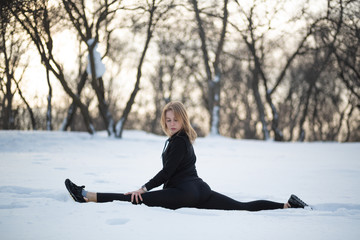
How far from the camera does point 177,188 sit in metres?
3.48

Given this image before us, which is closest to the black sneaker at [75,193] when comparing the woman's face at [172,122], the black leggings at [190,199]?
the black leggings at [190,199]

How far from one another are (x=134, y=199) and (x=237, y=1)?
14380 millimetres

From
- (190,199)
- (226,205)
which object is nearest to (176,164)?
(190,199)

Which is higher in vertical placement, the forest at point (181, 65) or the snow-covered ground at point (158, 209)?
the forest at point (181, 65)

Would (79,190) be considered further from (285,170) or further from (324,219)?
(285,170)

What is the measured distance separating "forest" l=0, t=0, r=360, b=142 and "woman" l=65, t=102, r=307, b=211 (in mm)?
8109

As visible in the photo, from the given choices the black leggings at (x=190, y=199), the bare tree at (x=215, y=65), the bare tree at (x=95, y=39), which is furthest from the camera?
the bare tree at (x=215, y=65)

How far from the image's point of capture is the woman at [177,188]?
3.42 metres

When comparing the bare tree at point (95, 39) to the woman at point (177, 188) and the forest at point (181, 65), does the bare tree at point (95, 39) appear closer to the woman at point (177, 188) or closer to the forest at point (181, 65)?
the forest at point (181, 65)

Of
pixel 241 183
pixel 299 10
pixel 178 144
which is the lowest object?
pixel 241 183

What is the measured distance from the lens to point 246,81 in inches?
1314

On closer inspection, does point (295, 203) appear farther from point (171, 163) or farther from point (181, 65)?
point (181, 65)

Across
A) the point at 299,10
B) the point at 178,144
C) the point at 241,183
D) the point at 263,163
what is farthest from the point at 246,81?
the point at 178,144

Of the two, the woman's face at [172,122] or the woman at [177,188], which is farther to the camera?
the woman's face at [172,122]
